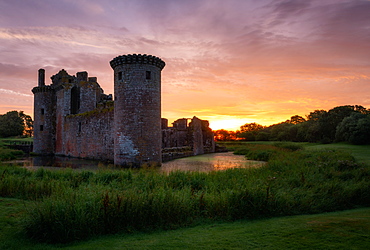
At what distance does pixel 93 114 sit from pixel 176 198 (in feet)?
66.6

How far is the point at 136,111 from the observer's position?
17.2 meters

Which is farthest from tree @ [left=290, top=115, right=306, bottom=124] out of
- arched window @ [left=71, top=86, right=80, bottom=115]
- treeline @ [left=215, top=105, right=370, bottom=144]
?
arched window @ [left=71, top=86, right=80, bottom=115]

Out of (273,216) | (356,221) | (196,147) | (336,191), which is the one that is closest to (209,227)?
(273,216)

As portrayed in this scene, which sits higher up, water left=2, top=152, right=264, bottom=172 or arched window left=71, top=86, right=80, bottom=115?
arched window left=71, top=86, right=80, bottom=115

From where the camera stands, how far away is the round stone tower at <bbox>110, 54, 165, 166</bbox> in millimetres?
17156

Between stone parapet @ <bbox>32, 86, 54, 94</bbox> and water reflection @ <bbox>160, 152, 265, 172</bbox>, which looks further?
stone parapet @ <bbox>32, 86, 54, 94</bbox>

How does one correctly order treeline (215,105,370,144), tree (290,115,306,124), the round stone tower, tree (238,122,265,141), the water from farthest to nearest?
tree (290,115,306,124) → tree (238,122,265,141) → treeline (215,105,370,144) → the round stone tower → the water

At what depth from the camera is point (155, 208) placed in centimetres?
593

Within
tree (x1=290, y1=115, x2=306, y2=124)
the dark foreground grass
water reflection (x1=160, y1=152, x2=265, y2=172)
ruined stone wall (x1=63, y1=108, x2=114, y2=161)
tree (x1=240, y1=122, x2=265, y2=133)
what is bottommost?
water reflection (x1=160, y1=152, x2=265, y2=172)

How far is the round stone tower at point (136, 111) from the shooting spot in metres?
17.2

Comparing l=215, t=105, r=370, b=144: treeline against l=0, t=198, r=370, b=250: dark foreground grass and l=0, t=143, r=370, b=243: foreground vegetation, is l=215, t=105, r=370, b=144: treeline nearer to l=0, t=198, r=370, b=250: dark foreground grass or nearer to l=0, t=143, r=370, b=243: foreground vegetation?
l=0, t=143, r=370, b=243: foreground vegetation

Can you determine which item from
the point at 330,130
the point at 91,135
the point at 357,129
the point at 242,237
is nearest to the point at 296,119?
the point at 330,130

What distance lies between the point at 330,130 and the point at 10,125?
75.6 m

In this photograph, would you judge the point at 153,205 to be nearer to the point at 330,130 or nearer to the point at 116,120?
the point at 116,120
